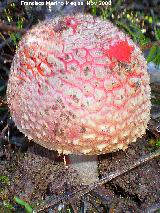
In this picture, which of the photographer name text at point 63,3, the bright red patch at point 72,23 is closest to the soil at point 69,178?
the bright red patch at point 72,23

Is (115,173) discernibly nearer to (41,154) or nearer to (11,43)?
(41,154)

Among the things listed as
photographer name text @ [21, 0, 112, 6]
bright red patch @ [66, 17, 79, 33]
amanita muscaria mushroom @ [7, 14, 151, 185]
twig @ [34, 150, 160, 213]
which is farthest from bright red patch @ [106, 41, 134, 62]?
photographer name text @ [21, 0, 112, 6]

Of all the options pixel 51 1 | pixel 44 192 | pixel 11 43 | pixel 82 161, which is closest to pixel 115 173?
pixel 82 161

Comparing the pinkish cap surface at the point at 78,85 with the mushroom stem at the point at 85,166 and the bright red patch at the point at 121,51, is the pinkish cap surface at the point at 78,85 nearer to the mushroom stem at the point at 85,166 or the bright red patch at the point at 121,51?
the bright red patch at the point at 121,51

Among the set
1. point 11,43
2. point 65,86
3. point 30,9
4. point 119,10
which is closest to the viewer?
point 65,86

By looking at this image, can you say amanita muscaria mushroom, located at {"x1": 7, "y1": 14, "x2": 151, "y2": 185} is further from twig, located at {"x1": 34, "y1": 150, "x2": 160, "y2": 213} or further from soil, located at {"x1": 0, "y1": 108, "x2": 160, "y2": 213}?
soil, located at {"x1": 0, "y1": 108, "x2": 160, "y2": 213}

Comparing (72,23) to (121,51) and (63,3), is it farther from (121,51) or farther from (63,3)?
(63,3)
